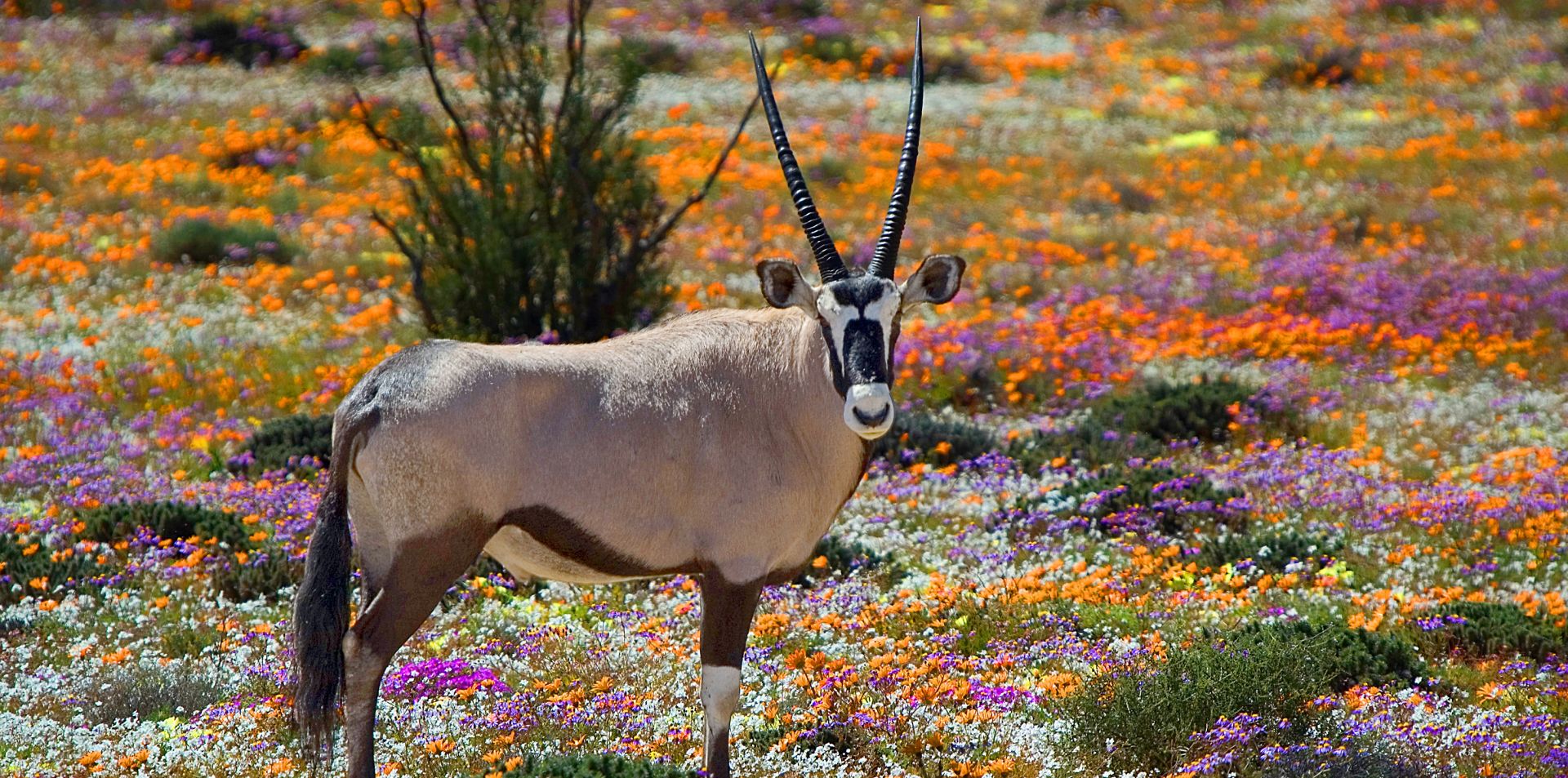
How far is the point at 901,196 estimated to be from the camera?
23.0 ft

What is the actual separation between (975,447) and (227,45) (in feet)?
87.3

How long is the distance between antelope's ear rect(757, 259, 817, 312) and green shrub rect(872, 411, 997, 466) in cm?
609

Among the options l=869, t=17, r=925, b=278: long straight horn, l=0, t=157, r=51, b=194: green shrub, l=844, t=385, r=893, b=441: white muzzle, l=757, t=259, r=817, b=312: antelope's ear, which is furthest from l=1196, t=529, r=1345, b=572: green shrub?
l=0, t=157, r=51, b=194: green shrub

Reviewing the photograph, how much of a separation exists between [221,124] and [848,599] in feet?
69.4

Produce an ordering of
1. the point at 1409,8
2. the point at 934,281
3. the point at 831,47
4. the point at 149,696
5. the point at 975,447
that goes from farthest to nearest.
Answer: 1. the point at 1409,8
2. the point at 831,47
3. the point at 975,447
4. the point at 149,696
5. the point at 934,281

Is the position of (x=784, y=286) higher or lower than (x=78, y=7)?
higher

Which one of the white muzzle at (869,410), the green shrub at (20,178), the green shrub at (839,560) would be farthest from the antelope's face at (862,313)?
the green shrub at (20,178)

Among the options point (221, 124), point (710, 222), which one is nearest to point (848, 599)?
point (710, 222)

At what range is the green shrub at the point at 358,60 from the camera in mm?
31156

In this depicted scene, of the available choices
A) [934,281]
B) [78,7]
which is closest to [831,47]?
[78,7]

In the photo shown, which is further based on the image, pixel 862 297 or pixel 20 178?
pixel 20 178

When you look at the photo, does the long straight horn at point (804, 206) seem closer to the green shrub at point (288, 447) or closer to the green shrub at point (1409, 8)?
the green shrub at point (288, 447)

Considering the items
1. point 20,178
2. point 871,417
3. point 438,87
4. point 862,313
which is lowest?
point 20,178

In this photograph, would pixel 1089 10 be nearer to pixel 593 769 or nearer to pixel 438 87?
pixel 438 87
